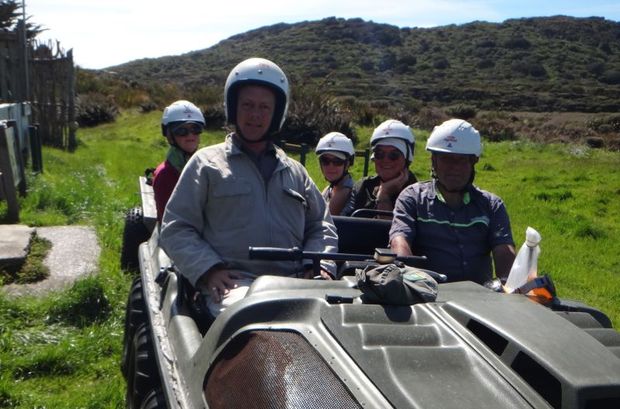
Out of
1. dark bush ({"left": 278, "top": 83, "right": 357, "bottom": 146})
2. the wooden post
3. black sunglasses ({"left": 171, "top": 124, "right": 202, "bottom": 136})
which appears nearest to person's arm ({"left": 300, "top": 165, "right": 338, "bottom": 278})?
black sunglasses ({"left": 171, "top": 124, "right": 202, "bottom": 136})

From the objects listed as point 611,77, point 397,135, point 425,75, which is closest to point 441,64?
point 425,75

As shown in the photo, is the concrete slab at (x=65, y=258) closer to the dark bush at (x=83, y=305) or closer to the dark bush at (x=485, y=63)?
the dark bush at (x=83, y=305)

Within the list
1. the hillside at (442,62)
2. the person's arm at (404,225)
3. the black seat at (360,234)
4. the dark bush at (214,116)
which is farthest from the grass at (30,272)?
the hillside at (442,62)

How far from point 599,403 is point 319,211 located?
2146 mm

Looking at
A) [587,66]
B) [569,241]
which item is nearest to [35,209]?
[569,241]

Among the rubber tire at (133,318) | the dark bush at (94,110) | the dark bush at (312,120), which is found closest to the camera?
the rubber tire at (133,318)

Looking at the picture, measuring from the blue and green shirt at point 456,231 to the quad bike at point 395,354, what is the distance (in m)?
Answer: 1.29

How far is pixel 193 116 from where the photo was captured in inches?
233

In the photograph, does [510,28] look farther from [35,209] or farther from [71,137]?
[35,209]

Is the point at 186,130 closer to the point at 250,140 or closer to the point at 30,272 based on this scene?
the point at 30,272

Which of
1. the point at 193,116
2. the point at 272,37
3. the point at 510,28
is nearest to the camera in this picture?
the point at 193,116

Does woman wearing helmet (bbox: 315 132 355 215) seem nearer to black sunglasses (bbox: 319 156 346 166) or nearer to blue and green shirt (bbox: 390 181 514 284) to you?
black sunglasses (bbox: 319 156 346 166)

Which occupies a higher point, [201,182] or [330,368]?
[201,182]

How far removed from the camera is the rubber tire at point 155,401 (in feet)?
10.0
